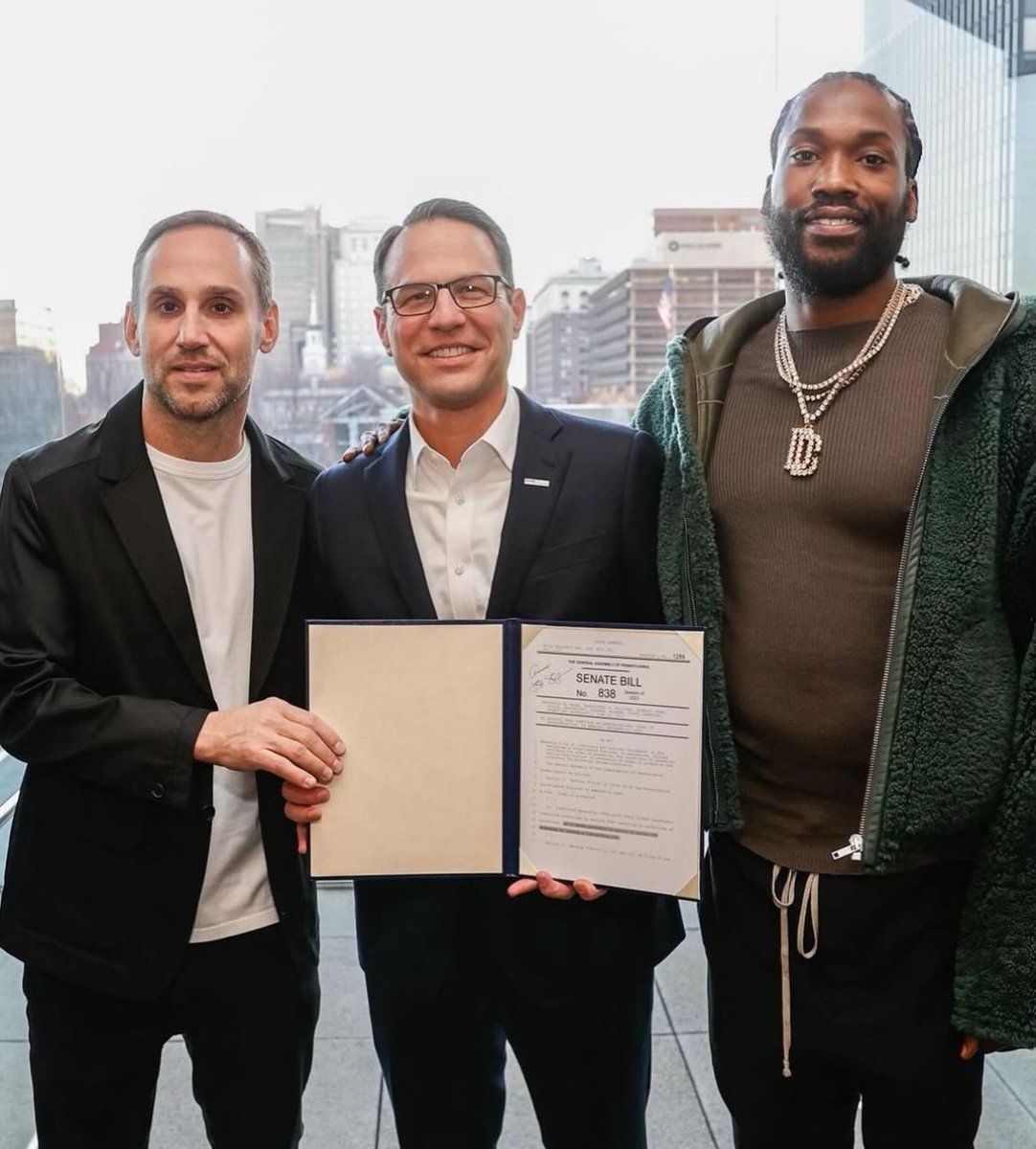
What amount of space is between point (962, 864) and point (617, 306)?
1.87 m

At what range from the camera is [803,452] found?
52.6 inches

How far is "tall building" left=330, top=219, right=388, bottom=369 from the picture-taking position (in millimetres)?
2578

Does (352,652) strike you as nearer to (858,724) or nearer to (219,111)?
(858,724)

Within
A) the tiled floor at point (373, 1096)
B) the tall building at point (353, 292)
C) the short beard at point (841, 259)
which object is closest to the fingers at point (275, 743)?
the short beard at point (841, 259)

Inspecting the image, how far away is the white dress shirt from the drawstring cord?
0.52 metres

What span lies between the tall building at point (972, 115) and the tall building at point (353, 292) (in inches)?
51.4

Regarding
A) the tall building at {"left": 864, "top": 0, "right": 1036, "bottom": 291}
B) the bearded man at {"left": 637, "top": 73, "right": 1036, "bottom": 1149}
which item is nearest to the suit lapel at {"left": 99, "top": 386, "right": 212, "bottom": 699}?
the bearded man at {"left": 637, "top": 73, "right": 1036, "bottom": 1149}

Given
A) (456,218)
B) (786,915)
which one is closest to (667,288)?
(456,218)

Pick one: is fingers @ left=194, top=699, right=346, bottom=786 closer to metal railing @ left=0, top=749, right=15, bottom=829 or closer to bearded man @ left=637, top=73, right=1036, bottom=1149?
bearded man @ left=637, top=73, right=1036, bottom=1149

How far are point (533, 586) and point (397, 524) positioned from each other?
0.21 meters

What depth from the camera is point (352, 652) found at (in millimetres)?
1312

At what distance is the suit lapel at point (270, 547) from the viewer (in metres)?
1.46

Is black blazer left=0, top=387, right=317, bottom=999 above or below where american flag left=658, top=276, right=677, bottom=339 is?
below
